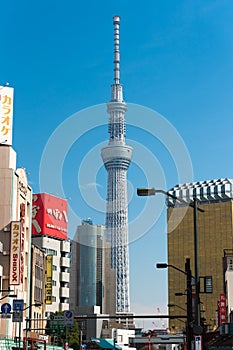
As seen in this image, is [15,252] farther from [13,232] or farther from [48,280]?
[48,280]

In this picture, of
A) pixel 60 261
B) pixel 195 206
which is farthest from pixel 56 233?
pixel 195 206

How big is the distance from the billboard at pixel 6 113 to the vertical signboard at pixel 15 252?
41.6 ft

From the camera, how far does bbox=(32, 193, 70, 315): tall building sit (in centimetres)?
15175

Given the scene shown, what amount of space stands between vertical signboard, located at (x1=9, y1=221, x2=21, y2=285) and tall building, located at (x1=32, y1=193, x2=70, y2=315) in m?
56.4

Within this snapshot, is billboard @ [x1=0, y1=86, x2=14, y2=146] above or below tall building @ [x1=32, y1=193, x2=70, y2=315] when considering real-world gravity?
above

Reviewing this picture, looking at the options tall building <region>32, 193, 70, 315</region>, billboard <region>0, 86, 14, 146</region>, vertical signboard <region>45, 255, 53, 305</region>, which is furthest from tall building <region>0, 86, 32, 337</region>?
tall building <region>32, 193, 70, 315</region>

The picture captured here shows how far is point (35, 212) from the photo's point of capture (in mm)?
156000

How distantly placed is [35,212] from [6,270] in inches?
2495

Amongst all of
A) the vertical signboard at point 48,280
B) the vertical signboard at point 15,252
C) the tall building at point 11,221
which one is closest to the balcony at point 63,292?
the vertical signboard at point 48,280

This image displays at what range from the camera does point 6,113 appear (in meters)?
99.4

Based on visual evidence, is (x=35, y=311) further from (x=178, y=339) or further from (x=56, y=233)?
(x=178, y=339)

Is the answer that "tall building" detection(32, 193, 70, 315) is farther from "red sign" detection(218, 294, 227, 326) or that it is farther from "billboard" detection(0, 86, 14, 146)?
"billboard" detection(0, 86, 14, 146)

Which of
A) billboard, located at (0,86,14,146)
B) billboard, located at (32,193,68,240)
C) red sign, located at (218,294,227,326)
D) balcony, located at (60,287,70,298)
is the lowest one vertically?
red sign, located at (218,294,227,326)

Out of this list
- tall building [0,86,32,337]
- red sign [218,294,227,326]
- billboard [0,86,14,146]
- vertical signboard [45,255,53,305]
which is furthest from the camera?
vertical signboard [45,255,53,305]
